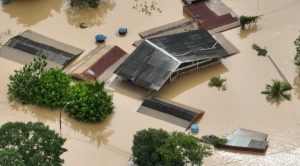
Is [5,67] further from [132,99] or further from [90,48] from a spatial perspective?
[132,99]

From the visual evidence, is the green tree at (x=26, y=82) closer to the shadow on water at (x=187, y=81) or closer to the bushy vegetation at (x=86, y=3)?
the shadow on water at (x=187, y=81)

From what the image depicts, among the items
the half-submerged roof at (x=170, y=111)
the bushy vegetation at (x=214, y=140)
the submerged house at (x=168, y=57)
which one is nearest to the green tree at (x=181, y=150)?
the bushy vegetation at (x=214, y=140)

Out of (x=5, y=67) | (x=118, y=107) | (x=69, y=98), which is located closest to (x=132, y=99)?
(x=118, y=107)

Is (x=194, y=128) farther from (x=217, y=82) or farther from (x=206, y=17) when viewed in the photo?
(x=206, y=17)

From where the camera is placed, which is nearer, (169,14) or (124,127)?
(124,127)

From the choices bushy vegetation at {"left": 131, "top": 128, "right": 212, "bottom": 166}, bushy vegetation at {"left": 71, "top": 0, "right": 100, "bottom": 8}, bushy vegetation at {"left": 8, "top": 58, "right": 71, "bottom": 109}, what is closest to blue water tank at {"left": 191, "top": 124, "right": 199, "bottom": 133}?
bushy vegetation at {"left": 131, "top": 128, "right": 212, "bottom": 166}

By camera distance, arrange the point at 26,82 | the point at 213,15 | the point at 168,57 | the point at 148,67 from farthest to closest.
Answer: the point at 213,15 → the point at 168,57 → the point at 148,67 → the point at 26,82

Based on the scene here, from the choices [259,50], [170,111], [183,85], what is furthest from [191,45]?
[170,111]
